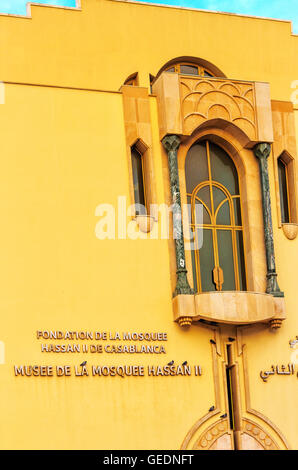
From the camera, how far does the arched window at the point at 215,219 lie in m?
27.8

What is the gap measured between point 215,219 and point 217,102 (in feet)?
9.20

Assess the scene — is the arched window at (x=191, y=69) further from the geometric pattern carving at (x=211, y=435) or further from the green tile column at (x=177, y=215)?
the geometric pattern carving at (x=211, y=435)

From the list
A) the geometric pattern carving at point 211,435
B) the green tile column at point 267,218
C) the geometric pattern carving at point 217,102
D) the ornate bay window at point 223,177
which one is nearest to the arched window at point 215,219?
the ornate bay window at point 223,177

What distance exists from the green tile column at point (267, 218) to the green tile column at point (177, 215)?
2.04 meters

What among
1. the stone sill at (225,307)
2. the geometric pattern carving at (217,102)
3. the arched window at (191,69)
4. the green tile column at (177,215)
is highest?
the arched window at (191,69)

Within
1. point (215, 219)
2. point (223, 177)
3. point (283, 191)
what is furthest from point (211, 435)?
point (283, 191)

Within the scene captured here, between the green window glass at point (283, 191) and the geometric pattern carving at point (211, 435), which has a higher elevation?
the green window glass at point (283, 191)

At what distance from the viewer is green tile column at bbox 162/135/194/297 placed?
26.6 metres

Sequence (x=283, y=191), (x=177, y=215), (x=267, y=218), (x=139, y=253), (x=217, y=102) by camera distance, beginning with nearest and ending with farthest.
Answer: (x=139, y=253) < (x=177, y=215) < (x=267, y=218) < (x=217, y=102) < (x=283, y=191)

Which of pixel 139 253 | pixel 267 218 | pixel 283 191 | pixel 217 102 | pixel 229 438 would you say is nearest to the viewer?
pixel 229 438

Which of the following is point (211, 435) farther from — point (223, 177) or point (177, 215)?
point (223, 177)

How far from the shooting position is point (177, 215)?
2703cm

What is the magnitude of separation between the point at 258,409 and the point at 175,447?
2229 millimetres

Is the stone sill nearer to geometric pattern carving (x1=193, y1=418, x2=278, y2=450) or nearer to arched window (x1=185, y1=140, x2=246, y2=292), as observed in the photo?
arched window (x1=185, y1=140, x2=246, y2=292)
